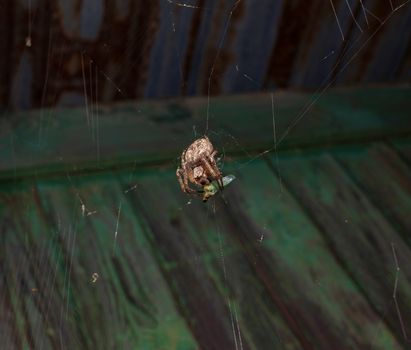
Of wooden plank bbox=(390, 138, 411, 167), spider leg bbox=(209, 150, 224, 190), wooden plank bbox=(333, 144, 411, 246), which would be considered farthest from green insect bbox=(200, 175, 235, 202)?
wooden plank bbox=(390, 138, 411, 167)

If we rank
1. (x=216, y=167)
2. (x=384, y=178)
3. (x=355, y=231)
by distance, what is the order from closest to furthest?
(x=355, y=231)
(x=216, y=167)
(x=384, y=178)

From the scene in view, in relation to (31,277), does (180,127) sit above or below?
above

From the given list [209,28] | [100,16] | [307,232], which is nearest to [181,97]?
[209,28]

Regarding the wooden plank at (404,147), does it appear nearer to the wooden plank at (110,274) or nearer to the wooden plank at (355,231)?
the wooden plank at (355,231)

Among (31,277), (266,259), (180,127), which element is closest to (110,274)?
(31,277)

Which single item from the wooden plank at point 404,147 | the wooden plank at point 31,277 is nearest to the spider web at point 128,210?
the wooden plank at point 31,277


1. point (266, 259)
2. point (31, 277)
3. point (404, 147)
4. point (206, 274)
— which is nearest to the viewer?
point (31, 277)

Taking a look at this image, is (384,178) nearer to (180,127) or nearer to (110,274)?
(180,127)
